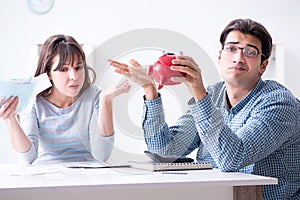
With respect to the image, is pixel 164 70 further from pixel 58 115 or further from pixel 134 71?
pixel 58 115

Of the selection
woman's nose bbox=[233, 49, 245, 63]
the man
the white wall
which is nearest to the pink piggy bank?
the man

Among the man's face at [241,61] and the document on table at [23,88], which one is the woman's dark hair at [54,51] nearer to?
the document on table at [23,88]

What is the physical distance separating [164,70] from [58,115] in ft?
2.55

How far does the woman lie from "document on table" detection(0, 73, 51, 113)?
24mm

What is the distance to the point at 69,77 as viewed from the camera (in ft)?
4.93

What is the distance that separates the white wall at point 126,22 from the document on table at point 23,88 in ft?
6.10

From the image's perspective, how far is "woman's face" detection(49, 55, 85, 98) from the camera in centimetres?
139

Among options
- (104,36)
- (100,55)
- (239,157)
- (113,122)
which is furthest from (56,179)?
(104,36)

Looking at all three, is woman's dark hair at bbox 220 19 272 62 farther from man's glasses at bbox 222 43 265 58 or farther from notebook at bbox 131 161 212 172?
notebook at bbox 131 161 212 172

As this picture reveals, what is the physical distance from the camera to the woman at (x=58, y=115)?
4.58 ft

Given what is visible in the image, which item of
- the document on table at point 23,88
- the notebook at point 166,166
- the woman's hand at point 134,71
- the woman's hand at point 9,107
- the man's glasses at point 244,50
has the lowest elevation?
the notebook at point 166,166

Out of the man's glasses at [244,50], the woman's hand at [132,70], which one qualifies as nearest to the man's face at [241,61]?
the man's glasses at [244,50]

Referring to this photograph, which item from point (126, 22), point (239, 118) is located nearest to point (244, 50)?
point (239, 118)

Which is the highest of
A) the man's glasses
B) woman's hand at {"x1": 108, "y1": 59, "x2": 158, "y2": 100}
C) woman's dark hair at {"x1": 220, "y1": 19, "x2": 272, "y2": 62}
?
woman's dark hair at {"x1": 220, "y1": 19, "x2": 272, "y2": 62}
